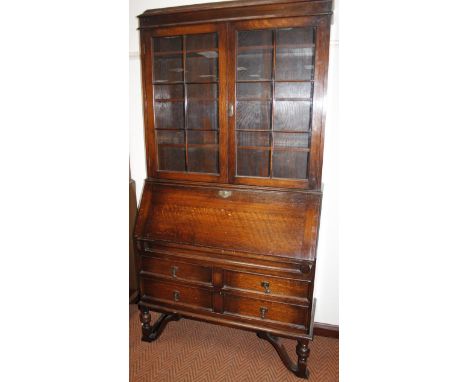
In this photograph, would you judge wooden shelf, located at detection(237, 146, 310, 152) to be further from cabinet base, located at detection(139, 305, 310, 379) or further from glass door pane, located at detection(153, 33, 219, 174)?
cabinet base, located at detection(139, 305, 310, 379)

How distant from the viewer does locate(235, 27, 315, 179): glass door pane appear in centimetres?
163

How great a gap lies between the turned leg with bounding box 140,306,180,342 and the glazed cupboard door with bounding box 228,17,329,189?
43.1 inches

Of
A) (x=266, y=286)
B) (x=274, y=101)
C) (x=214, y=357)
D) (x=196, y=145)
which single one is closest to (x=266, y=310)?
(x=266, y=286)

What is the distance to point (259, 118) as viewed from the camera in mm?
1771

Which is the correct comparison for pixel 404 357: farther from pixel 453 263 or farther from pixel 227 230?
pixel 227 230

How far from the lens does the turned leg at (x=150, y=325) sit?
202 centimetres

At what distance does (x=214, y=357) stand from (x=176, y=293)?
482 millimetres

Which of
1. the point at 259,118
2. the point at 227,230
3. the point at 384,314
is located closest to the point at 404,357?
the point at 384,314

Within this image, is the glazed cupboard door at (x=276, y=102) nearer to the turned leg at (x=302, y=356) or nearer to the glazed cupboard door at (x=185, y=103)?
the glazed cupboard door at (x=185, y=103)

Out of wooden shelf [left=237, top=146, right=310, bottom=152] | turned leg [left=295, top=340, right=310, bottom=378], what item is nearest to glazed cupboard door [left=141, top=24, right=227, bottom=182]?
wooden shelf [left=237, top=146, right=310, bottom=152]

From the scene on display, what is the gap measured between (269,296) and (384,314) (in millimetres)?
1471

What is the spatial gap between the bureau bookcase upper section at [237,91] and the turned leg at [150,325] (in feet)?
3.04

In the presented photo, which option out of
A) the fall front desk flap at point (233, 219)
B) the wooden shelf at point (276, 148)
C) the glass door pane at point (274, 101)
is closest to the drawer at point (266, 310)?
the fall front desk flap at point (233, 219)

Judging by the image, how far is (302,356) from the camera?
5.68 feet
